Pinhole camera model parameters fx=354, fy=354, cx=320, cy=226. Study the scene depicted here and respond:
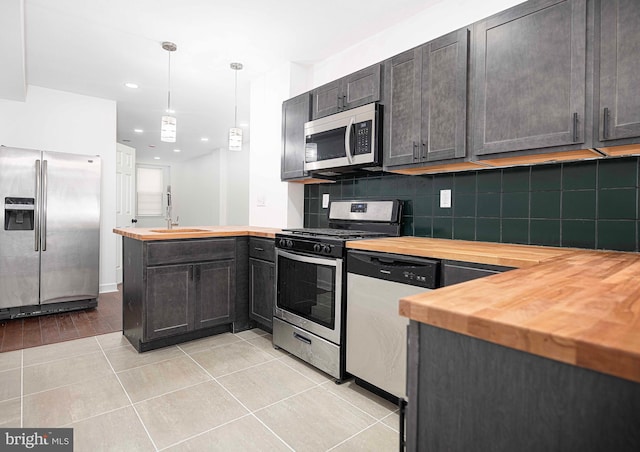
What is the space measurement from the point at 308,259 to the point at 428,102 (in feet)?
4.21

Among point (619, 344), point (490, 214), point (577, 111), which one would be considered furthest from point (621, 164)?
point (619, 344)

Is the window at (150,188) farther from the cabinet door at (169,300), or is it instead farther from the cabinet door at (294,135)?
the cabinet door at (169,300)

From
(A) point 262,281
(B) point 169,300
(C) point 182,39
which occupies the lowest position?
(B) point 169,300

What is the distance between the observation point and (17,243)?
3.66 m

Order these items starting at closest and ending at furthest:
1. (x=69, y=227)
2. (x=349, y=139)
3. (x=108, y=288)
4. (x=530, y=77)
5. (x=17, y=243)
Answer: (x=530, y=77) < (x=349, y=139) < (x=17, y=243) < (x=69, y=227) < (x=108, y=288)

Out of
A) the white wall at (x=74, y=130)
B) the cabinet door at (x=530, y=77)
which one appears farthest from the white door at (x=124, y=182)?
the cabinet door at (x=530, y=77)

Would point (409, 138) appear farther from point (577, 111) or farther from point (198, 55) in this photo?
point (198, 55)

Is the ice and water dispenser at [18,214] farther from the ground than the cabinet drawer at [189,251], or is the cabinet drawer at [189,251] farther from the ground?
the ice and water dispenser at [18,214]

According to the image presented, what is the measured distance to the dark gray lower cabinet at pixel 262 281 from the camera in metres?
2.92

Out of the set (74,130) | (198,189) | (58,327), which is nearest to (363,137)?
(58,327)

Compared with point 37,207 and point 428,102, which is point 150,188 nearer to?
point 37,207

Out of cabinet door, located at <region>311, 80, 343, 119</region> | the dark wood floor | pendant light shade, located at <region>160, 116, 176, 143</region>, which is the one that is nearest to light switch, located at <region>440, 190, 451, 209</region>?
cabinet door, located at <region>311, 80, 343, 119</region>

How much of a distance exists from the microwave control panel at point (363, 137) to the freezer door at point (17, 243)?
11.3 ft

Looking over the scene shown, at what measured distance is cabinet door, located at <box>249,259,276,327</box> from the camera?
293 centimetres
